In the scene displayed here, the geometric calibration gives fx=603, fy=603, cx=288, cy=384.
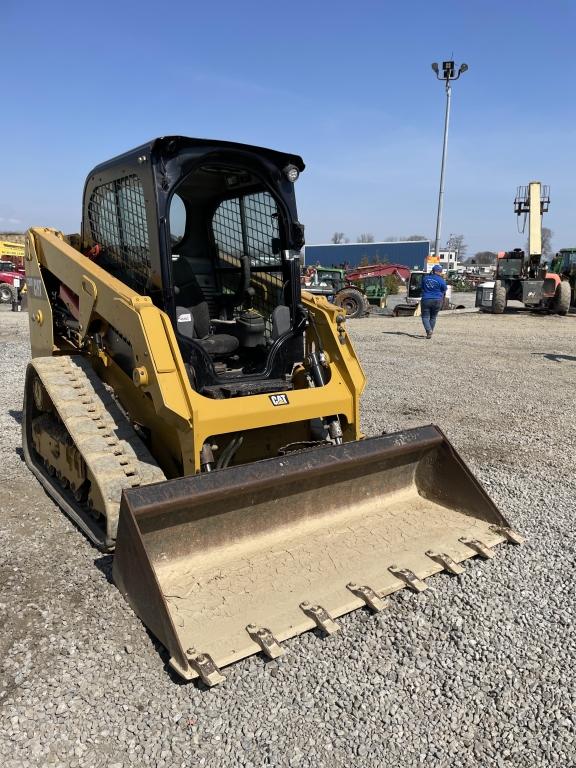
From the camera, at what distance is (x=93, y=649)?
276cm

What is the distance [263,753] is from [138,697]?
1.92 ft

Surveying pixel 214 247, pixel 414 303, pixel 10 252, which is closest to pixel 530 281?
pixel 414 303

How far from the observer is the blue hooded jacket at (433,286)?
13250 mm

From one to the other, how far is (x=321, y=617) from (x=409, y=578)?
593 mm

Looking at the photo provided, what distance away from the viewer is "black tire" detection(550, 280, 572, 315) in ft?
64.7

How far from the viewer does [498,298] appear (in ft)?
66.8

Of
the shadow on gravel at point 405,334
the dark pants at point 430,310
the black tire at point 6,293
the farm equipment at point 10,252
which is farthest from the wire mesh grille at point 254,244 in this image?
the farm equipment at point 10,252

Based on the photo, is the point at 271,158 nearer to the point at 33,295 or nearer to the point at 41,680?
the point at 33,295

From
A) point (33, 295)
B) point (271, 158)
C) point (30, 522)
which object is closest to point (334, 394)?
point (271, 158)

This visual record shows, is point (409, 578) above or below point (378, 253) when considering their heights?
below

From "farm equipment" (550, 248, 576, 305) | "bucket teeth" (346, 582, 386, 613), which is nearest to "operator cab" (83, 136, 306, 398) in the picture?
"bucket teeth" (346, 582, 386, 613)

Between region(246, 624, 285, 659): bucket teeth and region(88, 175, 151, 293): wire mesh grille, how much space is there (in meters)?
2.37

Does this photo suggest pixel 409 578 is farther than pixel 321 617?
Yes

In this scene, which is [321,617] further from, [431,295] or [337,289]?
[337,289]
